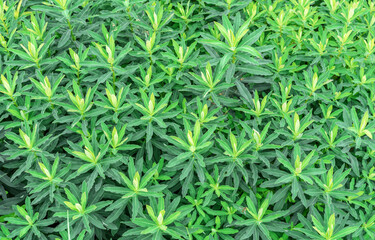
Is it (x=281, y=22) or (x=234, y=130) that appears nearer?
(x=234, y=130)

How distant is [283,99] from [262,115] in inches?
8.0

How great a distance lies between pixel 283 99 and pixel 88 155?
4.84ft

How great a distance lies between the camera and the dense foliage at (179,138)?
7.21 ft

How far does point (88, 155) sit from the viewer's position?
7.02ft

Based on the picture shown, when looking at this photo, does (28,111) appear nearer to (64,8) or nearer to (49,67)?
(49,67)

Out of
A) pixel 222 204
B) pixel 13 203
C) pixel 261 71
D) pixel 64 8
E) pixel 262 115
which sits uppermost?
pixel 64 8

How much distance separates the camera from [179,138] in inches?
87.9

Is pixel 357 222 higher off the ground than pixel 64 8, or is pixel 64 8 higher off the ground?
pixel 64 8

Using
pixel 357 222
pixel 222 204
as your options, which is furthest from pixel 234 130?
pixel 357 222

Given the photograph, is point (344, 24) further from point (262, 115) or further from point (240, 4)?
point (262, 115)

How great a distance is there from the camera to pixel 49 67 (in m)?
2.70

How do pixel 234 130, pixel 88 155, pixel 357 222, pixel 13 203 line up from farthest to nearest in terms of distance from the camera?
pixel 234 130, pixel 13 203, pixel 357 222, pixel 88 155

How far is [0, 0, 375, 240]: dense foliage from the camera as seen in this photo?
2.20 m

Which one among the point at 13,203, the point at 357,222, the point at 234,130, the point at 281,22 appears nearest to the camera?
the point at 357,222
